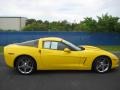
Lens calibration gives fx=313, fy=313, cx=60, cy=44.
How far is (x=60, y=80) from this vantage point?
388 inches

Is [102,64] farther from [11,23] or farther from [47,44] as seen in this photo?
[11,23]

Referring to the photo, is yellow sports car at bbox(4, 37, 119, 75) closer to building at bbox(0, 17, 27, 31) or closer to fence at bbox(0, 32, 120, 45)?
fence at bbox(0, 32, 120, 45)

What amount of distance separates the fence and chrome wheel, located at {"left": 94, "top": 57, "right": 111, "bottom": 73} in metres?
18.9

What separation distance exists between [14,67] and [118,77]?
3.67m

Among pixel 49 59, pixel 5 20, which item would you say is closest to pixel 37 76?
pixel 49 59

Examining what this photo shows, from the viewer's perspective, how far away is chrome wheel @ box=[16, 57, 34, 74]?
11016mm

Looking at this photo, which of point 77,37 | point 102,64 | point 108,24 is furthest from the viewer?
point 108,24

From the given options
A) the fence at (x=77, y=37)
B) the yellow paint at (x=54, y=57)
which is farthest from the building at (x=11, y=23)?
the yellow paint at (x=54, y=57)

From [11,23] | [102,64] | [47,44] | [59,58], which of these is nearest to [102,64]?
[102,64]

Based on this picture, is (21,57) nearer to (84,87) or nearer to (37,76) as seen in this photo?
(37,76)

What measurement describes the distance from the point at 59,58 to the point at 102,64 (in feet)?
5.15

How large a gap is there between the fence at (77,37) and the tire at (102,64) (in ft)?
61.9

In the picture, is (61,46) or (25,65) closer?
(25,65)

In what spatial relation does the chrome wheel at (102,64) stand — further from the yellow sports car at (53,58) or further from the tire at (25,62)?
the tire at (25,62)
